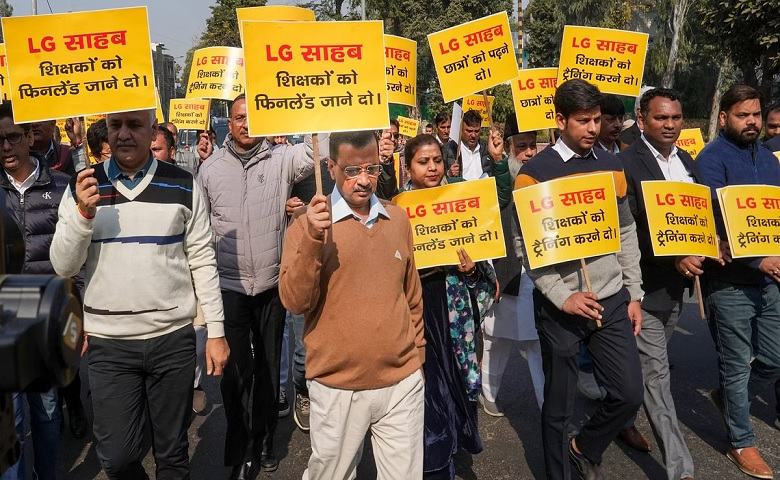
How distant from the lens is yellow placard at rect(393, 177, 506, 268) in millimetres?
4066

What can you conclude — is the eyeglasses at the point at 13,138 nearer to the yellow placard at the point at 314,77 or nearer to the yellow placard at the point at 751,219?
the yellow placard at the point at 314,77

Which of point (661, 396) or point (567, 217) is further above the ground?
point (567, 217)

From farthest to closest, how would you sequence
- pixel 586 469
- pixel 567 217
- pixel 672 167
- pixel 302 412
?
pixel 302 412 < pixel 672 167 < pixel 586 469 < pixel 567 217

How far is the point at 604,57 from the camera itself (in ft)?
18.7

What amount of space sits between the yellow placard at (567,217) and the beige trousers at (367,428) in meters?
1.01

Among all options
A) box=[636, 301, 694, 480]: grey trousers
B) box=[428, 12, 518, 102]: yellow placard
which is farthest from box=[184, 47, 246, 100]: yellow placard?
box=[636, 301, 694, 480]: grey trousers

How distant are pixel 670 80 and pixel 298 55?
121 ft

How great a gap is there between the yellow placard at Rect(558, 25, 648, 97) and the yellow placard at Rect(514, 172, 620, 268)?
227 cm

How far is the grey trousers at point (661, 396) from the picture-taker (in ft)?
12.3

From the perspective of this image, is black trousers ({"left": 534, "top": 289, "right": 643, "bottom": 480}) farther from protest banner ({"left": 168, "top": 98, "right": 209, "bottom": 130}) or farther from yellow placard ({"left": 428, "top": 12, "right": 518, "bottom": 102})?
protest banner ({"left": 168, "top": 98, "right": 209, "bottom": 130})

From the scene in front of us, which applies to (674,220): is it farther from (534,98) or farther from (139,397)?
(139,397)

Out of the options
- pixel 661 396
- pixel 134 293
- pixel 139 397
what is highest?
pixel 134 293

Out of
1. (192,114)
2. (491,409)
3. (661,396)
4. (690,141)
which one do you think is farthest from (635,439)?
(192,114)

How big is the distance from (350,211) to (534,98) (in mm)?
3166
